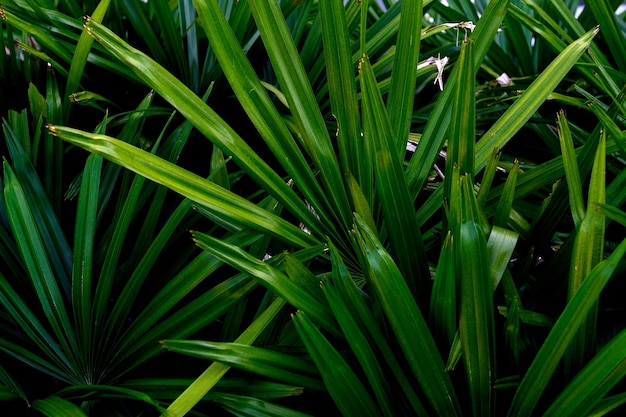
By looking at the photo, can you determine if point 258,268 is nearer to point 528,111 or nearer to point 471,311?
point 471,311

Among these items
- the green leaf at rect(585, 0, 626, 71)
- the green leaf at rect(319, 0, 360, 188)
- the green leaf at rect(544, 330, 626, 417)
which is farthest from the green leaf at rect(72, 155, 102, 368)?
the green leaf at rect(585, 0, 626, 71)

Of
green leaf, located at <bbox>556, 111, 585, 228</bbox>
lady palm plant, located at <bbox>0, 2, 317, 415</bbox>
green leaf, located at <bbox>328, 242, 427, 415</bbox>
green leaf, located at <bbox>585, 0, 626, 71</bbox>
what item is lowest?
lady palm plant, located at <bbox>0, 2, 317, 415</bbox>

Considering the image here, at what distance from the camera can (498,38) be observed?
1.53 m

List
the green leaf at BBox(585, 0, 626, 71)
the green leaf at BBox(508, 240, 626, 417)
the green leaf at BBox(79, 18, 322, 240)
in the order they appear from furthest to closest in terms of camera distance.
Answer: the green leaf at BBox(585, 0, 626, 71), the green leaf at BBox(79, 18, 322, 240), the green leaf at BBox(508, 240, 626, 417)

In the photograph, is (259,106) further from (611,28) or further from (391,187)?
(611,28)

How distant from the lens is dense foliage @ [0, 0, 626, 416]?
68 cm

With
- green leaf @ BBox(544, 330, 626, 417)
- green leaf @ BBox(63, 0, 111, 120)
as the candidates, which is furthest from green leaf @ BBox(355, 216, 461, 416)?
green leaf @ BBox(63, 0, 111, 120)

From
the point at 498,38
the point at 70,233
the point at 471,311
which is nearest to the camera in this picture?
the point at 471,311

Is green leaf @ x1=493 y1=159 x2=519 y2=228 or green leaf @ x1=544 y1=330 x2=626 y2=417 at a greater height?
green leaf @ x1=493 y1=159 x2=519 y2=228

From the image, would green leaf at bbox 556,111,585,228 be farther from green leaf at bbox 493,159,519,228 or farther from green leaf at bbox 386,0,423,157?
green leaf at bbox 386,0,423,157

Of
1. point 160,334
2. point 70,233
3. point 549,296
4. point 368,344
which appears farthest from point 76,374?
point 549,296

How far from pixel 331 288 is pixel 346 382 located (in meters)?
0.10

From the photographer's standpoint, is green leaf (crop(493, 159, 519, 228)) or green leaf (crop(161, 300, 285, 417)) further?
green leaf (crop(493, 159, 519, 228))

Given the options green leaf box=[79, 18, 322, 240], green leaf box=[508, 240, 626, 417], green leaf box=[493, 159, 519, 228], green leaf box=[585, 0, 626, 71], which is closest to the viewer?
green leaf box=[508, 240, 626, 417]
